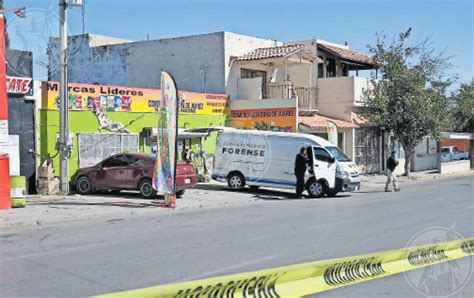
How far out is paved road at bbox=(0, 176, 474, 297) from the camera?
7.19 metres

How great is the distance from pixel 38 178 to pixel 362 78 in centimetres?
2038

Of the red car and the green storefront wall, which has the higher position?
the green storefront wall

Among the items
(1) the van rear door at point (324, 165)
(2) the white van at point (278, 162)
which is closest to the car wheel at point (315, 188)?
(2) the white van at point (278, 162)

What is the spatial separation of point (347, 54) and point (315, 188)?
54.4 feet

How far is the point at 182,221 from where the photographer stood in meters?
13.7

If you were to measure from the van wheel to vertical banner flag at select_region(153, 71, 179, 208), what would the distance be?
631 centimetres

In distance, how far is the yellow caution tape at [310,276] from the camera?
4.62m

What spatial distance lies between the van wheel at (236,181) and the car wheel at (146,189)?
4.48 meters

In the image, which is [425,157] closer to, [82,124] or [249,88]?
[249,88]

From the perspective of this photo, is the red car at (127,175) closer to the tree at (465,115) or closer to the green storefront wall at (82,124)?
the green storefront wall at (82,124)

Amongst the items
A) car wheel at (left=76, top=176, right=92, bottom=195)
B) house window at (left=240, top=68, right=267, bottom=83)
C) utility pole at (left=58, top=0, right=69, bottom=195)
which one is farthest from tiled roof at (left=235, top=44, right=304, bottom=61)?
car wheel at (left=76, top=176, right=92, bottom=195)

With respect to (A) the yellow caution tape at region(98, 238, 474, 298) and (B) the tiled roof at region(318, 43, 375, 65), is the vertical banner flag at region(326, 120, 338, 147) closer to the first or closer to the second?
(B) the tiled roof at region(318, 43, 375, 65)

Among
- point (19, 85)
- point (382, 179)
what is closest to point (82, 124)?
point (19, 85)

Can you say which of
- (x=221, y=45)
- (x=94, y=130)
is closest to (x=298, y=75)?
(x=221, y=45)
